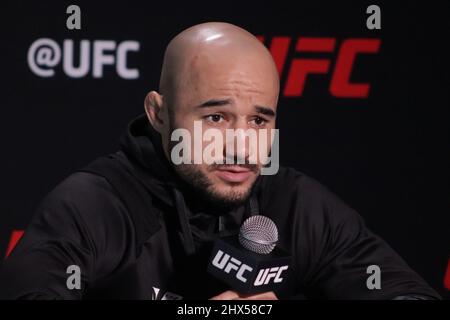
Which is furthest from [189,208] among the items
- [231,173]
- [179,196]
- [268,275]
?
[268,275]

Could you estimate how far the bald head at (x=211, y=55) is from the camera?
2.04 m

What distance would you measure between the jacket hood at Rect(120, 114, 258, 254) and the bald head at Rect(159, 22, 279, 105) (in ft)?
0.56

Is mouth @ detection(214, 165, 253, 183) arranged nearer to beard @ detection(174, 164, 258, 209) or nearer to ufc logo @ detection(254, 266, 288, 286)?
beard @ detection(174, 164, 258, 209)

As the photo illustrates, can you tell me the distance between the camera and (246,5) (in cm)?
284

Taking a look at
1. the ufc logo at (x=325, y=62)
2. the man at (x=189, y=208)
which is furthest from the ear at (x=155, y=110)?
the ufc logo at (x=325, y=62)

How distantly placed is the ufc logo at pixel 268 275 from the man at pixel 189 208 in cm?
19

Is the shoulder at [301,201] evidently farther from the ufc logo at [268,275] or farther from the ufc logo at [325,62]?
the ufc logo at [325,62]

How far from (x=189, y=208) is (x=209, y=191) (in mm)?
112

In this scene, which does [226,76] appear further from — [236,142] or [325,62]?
[325,62]

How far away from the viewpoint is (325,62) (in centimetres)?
288

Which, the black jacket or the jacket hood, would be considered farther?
the jacket hood

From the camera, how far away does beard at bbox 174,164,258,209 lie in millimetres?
2088

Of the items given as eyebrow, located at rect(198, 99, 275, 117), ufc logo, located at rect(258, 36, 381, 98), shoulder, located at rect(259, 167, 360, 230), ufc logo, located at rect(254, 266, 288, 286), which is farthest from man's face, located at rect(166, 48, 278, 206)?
ufc logo, located at rect(258, 36, 381, 98)

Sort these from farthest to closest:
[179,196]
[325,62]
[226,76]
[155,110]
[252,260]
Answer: [325,62], [155,110], [179,196], [226,76], [252,260]
